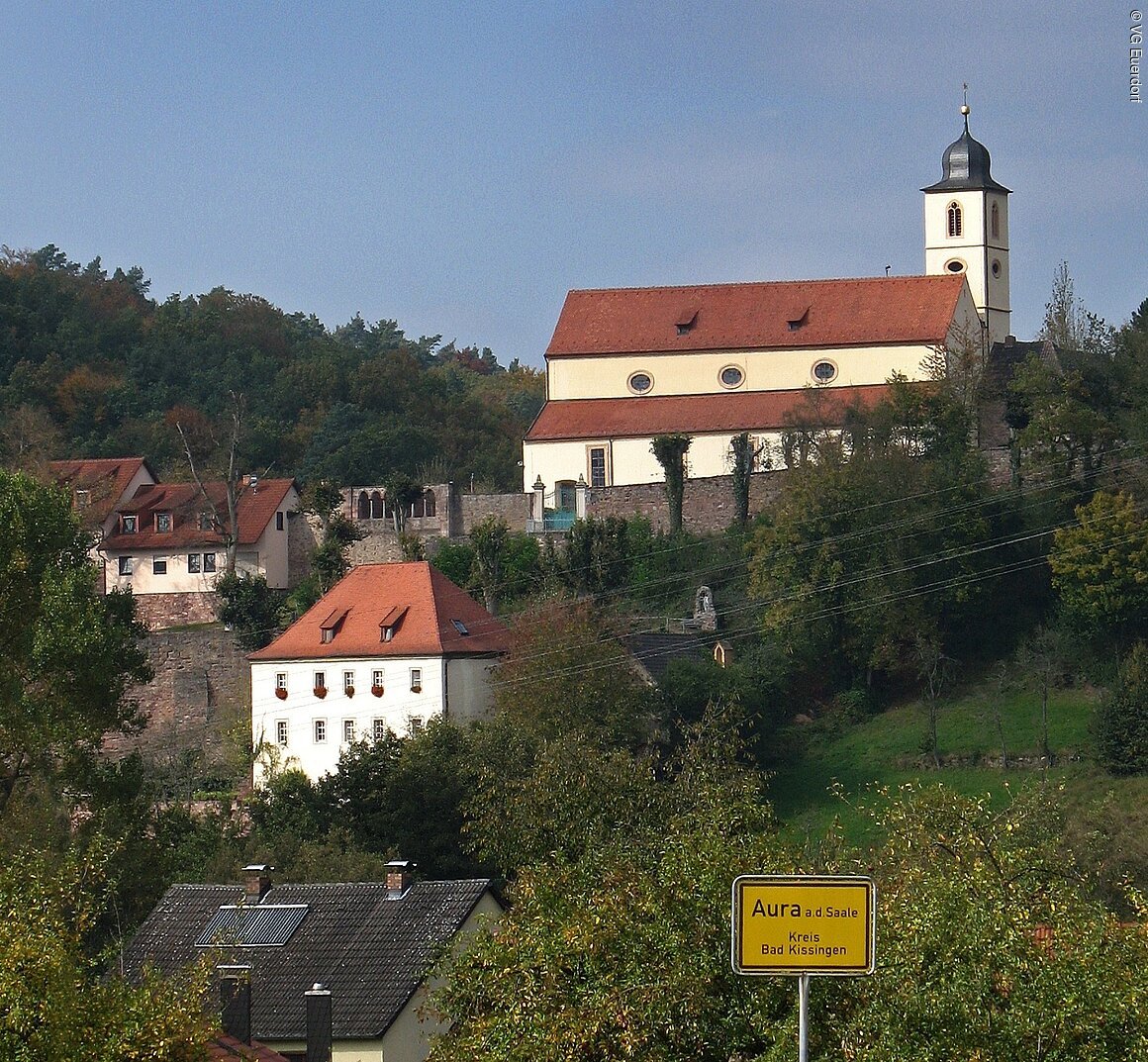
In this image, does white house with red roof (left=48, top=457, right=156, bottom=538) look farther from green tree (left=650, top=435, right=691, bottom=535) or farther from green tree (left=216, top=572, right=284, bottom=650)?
green tree (left=650, top=435, right=691, bottom=535)

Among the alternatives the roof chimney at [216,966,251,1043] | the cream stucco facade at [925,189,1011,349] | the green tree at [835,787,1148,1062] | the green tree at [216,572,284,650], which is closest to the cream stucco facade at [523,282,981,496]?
the cream stucco facade at [925,189,1011,349]

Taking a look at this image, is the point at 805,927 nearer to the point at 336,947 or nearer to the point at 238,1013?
the point at 238,1013

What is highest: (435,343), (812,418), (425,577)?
(435,343)

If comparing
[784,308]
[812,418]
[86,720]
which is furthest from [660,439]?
[86,720]

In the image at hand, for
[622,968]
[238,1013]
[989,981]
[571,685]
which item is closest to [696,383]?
[571,685]

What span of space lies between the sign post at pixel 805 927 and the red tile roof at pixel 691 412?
53483 mm

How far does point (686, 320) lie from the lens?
71.1 m

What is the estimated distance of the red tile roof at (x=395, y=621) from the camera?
55.6m

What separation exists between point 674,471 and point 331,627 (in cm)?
1153

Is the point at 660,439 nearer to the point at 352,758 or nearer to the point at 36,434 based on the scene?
the point at 352,758

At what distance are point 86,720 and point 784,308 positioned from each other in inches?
1483

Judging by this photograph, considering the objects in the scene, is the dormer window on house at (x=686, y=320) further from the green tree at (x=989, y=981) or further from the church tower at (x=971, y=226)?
the green tree at (x=989, y=981)

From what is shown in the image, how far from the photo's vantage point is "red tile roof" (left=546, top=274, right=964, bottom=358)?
2741 inches

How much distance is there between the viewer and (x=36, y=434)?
78875 mm
